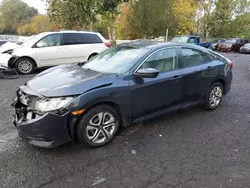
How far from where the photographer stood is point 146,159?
3.08m

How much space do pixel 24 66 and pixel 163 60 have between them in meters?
6.43

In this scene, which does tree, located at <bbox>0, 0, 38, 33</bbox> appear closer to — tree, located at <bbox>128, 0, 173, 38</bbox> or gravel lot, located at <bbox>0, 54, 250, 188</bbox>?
tree, located at <bbox>128, 0, 173, 38</bbox>

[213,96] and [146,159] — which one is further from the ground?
[213,96]

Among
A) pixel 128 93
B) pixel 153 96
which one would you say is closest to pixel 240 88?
pixel 153 96

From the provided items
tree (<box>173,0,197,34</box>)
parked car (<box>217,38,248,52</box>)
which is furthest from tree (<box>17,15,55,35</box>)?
parked car (<box>217,38,248,52</box>)

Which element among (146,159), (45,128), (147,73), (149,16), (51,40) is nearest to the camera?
(45,128)

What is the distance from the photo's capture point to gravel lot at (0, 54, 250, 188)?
2.65m

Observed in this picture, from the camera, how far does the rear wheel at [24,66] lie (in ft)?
27.7

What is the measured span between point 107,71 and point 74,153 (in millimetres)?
1364

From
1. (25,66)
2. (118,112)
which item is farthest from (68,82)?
(25,66)

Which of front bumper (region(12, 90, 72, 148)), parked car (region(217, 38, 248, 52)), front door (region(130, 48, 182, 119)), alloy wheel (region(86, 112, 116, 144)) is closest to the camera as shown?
front bumper (region(12, 90, 72, 148))

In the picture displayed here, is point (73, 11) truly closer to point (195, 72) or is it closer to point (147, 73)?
point (195, 72)

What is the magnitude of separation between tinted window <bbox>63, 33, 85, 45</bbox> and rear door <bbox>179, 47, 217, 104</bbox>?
6.02 metres

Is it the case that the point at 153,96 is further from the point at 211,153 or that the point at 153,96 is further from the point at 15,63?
the point at 15,63
